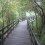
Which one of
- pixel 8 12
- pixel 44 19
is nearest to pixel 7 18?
pixel 8 12

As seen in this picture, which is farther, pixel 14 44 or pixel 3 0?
pixel 3 0

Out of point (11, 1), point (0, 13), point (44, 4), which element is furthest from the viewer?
point (11, 1)

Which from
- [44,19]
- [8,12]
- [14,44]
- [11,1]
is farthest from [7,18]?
[14,44]

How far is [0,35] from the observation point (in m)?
11.3

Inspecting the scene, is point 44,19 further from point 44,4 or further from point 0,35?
point 0,35

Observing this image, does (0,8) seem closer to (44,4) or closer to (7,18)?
(7,18)

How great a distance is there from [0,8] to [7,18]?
270 centimetres

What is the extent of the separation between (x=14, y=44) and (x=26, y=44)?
85 cm

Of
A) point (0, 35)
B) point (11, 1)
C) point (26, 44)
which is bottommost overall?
point (26, 44)

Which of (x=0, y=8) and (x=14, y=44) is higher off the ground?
(x=0, y=8)

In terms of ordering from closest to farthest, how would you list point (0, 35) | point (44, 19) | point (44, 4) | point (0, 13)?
point (0, 35) < point (44, 4) < point (44, 19) < point (0, 13)

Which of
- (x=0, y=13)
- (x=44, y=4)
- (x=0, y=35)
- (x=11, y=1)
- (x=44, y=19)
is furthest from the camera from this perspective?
(x=11, y=1)

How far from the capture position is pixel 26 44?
1184cm

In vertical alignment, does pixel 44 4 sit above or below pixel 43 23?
above
